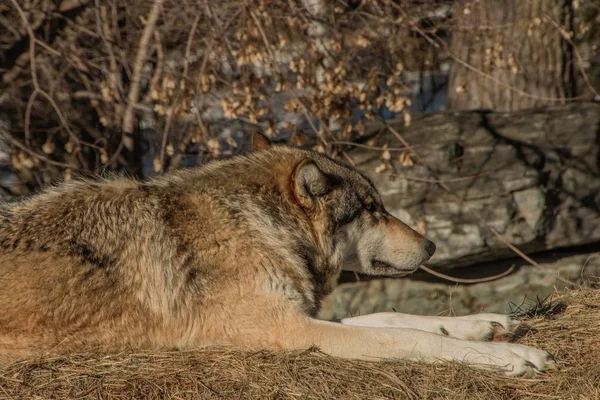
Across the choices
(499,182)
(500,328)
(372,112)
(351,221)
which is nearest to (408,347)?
(500,328)

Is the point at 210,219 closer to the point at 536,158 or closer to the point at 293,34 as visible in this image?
the point at 293,34

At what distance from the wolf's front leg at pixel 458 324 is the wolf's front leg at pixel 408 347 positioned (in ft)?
1.14

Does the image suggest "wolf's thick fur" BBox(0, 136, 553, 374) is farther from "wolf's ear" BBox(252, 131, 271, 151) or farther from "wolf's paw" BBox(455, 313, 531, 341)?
"wolf's ear" BBox(252, 131, 271, 151)

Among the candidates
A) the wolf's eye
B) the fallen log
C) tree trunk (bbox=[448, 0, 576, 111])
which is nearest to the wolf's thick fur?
the wolf's eye

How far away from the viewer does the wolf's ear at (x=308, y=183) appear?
454 centimetres

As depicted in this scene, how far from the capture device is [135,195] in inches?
176

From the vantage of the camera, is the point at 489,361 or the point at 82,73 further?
the point at 82,73

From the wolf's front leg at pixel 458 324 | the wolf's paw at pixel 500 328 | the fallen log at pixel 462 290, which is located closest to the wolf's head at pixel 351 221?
the wolf's front leg at pixel 458 324

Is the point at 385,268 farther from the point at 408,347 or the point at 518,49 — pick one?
the point at 518,49

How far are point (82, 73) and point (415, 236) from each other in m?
5.65

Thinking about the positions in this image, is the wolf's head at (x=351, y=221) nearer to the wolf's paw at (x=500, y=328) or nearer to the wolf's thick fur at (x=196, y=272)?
the wolf's thick fur at (x=196, y=272)

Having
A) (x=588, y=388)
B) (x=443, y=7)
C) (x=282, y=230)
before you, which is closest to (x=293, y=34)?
(x=443, y=7)

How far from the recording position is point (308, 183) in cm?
457

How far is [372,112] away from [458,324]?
162 inches
